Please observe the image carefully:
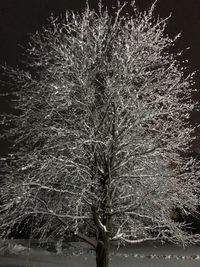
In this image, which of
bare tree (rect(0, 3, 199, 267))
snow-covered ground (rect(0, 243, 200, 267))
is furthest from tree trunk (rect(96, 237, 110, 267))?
snow-covered ground (rect(0, 243, 200, 267))

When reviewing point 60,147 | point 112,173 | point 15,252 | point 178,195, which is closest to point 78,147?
point 60,147

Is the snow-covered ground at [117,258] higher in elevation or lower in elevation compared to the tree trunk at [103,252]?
higher

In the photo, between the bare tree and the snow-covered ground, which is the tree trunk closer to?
the bare tree

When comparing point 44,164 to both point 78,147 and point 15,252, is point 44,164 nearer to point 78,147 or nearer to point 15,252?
point 78,147

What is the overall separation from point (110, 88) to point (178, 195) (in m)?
3.75

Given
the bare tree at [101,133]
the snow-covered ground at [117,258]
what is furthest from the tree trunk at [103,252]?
the snow-covered ground at [117,258]

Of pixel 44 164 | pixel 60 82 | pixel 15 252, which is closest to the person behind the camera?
pixel 44 164

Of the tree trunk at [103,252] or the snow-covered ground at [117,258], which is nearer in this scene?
the tree trunk at [103,252]

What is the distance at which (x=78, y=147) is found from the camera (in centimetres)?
1418

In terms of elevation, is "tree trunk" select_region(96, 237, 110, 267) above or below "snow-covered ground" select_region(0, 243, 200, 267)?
below

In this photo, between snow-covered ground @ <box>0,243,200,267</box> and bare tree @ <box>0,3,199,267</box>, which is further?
snow-covered ground @ <box>0,243,200,267</box>

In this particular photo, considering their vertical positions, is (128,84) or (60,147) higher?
(128,84)

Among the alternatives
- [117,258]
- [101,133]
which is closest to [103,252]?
[101,133]

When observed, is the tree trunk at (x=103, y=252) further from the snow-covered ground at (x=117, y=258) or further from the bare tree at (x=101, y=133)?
the snow-covered ground at (x=117, y=258)
